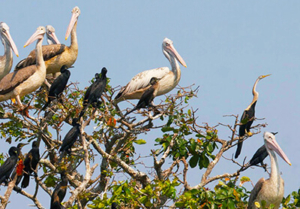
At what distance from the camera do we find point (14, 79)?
1290cm

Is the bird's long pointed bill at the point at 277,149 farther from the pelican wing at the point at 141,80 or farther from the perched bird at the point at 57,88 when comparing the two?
the perched bird at the point at 57,88

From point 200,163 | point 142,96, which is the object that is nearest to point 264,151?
point 200,163

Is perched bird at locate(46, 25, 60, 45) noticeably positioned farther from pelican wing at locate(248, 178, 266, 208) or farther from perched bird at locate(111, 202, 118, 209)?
pelican wing at locate(248, 178, 266, 208)

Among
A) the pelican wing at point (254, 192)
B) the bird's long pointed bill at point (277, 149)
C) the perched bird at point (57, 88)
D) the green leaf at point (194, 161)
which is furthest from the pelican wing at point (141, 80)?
the pelican wing at point (254, 192)

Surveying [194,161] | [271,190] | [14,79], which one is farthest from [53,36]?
[271,190]

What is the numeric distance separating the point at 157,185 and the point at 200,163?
6.57 ft

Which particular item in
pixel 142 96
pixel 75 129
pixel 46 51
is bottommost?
pixel 75 129

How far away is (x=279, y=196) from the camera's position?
35.0ft

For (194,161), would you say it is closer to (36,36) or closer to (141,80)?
(141,80)

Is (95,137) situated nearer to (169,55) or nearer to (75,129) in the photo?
(75,129)

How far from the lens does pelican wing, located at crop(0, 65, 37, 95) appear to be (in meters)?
12.8

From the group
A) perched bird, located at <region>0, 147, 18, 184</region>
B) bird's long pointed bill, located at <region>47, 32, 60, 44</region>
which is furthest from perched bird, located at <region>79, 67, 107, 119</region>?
bird's long pointed bill, located at <region>47, 32, 60, 44</region>

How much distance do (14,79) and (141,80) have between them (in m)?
2.25

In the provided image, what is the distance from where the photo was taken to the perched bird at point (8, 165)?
11188 mm
